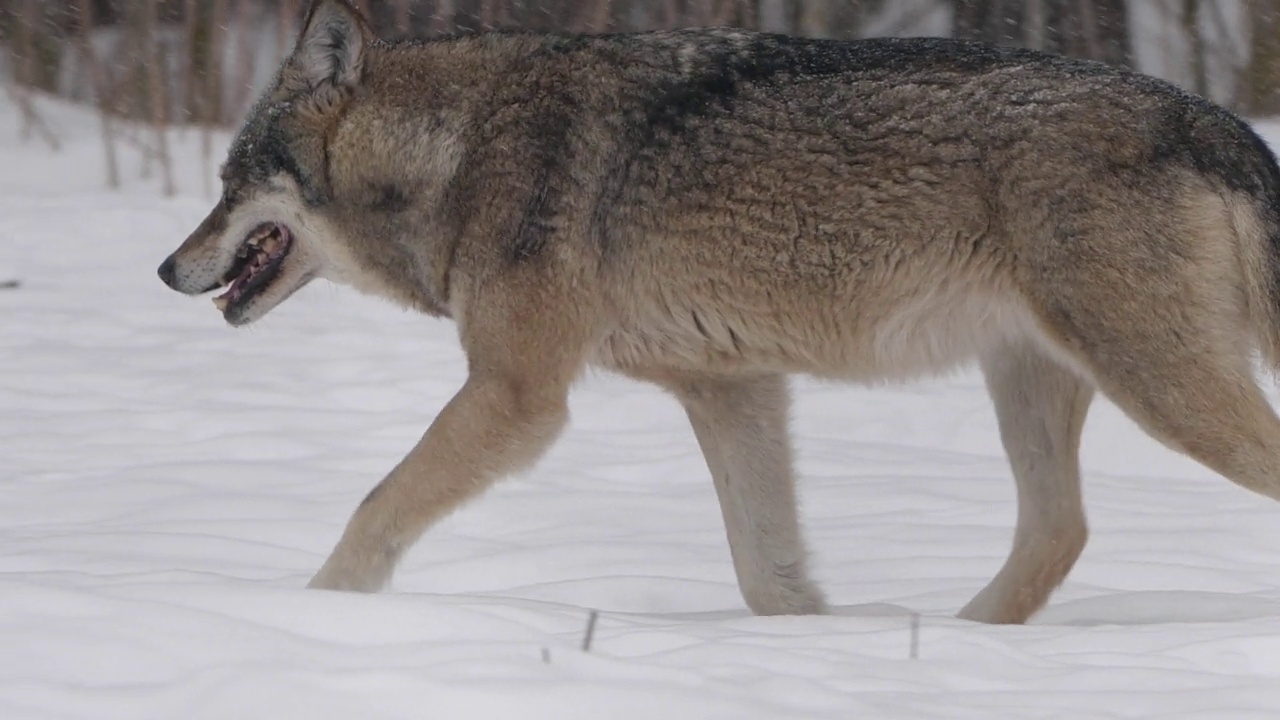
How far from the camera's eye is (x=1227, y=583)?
496cm

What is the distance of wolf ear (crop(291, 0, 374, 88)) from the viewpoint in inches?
186

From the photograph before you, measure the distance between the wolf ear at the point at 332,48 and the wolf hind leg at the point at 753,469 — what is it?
127cm

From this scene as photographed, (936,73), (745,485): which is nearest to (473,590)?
(745,485)

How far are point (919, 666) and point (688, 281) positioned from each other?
139 centimetres

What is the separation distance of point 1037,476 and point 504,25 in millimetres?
6487

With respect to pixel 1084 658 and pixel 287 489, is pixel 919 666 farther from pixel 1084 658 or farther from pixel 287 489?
pixel 287 489

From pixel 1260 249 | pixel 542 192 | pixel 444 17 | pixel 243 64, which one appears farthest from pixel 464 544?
pixel 243 64

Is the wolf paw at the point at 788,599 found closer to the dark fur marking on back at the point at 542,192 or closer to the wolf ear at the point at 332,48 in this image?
the dark fur marking on back at the point at 542,192

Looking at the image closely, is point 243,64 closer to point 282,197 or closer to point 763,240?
point 282,197

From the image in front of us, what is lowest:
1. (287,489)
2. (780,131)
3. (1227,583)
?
(287,489)

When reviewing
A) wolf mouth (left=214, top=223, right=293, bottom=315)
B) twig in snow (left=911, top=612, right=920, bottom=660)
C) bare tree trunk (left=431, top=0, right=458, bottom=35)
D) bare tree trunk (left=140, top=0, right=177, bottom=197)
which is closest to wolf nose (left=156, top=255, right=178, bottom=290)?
wolf mouth (left=214, top=223, right=293, bottom=315)

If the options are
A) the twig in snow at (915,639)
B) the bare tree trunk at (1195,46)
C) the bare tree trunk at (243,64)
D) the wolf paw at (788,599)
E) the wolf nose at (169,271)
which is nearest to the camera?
the twig in snow at (915,639)

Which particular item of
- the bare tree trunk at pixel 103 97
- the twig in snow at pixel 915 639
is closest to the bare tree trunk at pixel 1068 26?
the bare tree trunk at pixel 103 97

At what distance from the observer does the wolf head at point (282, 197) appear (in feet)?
15.8
